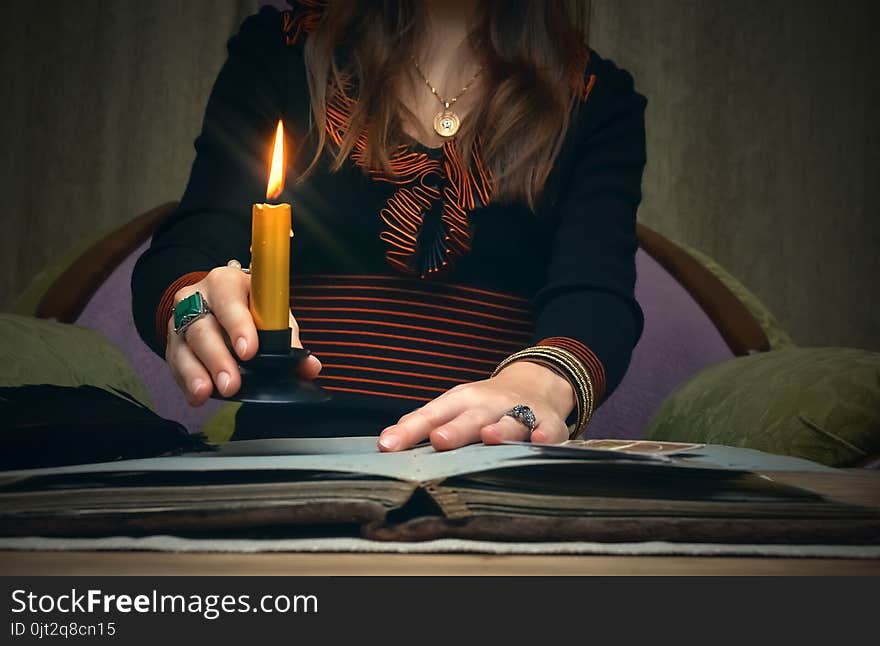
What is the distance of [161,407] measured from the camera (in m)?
1.28

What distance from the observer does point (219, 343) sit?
24.1 inches

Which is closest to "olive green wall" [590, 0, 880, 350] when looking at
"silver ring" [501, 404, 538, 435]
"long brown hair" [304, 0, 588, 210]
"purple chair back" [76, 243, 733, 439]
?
"purple chair back" [76, 243, 733, 439]

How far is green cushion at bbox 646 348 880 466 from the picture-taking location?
0.87m

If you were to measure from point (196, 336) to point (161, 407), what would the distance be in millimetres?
698

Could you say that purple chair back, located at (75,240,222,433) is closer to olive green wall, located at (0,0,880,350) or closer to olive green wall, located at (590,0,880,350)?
olive green wall, located at (0,0,880,350)

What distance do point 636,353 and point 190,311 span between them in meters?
0.82

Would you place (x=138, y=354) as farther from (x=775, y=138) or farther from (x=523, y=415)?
(x=775, y=138)

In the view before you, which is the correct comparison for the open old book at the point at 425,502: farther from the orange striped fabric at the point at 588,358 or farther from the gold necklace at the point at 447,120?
the gold necklace at the point at 447,120

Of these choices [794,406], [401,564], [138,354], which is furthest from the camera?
[138,354]

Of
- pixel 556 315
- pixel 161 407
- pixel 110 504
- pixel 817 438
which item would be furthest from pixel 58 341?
pixel 817 438

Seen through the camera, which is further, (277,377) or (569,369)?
(569,369)

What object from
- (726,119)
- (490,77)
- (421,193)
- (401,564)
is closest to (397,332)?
(421,193)

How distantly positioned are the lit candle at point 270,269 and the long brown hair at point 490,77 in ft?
1.42

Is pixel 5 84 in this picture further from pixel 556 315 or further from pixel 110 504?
pixel 110 504
